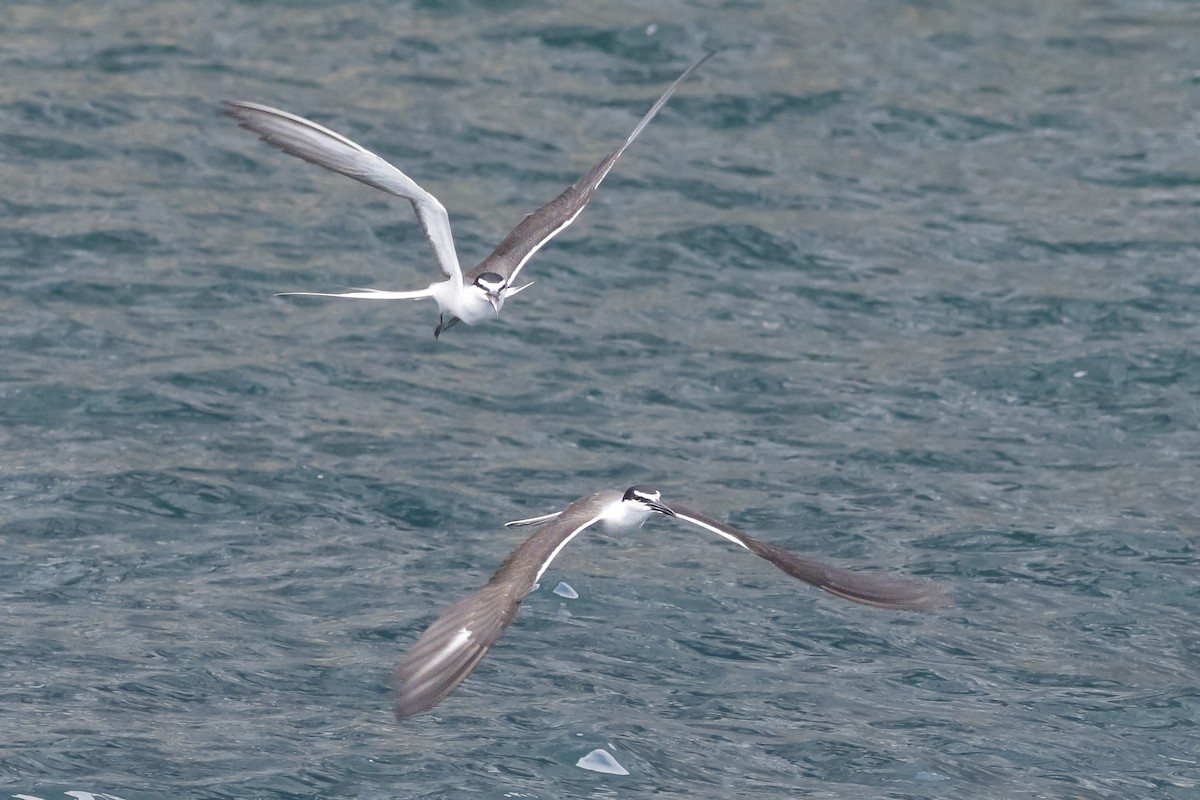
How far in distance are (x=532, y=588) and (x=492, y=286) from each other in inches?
77.7

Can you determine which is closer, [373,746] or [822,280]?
[373,746]

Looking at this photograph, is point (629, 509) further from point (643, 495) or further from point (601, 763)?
point (601, 763)

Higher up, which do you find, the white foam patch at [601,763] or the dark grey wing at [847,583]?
the dark grey wing at [847,583]

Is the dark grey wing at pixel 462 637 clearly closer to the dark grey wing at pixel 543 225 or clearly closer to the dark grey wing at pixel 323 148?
the dark grey wing at pixel 323 148

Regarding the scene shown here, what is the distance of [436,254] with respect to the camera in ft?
29.6

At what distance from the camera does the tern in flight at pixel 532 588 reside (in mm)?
7004

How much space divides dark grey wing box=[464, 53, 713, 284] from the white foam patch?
2.43 metres

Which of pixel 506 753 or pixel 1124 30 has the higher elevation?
pixel 1124 30

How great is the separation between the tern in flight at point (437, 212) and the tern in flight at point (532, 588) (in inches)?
46.3

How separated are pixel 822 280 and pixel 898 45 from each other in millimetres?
5765

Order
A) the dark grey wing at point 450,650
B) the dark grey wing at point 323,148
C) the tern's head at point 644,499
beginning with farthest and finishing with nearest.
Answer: the tern's head at point 644,499 → the dark grey wing at point 323,148 → the dark grey wing at point 450,650

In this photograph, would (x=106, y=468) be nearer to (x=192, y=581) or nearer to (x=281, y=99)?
(x=192, y=581)

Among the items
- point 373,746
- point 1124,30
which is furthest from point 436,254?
point 1124,30

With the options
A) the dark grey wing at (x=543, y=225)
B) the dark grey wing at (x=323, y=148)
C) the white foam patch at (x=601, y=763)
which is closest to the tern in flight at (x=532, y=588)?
the white foam patch at (x=601, y=763)
